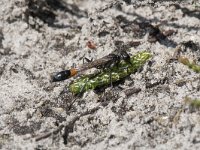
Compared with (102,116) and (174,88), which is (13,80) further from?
(174,88)

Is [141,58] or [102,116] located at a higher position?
[141,58]

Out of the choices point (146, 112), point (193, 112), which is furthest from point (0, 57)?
point (193, 112)

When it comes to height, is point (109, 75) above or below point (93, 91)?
above

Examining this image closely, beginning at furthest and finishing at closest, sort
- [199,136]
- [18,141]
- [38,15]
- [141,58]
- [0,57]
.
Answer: [38,15] → [0,57] → [141,58] → [18,141] → [199,136]

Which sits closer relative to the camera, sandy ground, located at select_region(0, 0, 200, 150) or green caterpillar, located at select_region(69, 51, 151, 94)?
sandy ground, located at select_region(0, 0, 200, 150)
